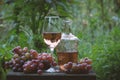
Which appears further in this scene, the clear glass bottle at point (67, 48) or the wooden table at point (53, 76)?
the clear glass bottle at point (67, 48)

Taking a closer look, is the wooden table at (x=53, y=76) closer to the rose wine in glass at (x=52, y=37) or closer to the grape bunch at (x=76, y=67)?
the grape bunch at (x=76, y=67)

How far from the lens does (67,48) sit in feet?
5.98

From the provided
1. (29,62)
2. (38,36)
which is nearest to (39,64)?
(29,62)

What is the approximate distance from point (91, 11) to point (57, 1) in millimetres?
2264

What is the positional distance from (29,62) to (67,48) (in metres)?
0.22

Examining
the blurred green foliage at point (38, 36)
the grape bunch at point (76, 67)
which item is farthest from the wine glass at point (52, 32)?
the blurred green foliage at point (38, 36)

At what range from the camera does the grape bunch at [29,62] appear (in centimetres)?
170

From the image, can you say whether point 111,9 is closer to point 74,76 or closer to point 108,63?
point 108,63

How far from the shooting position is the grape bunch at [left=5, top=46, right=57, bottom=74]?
1.70 metres

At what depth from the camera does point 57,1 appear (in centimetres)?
249

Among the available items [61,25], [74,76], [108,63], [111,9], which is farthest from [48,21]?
[111,9]

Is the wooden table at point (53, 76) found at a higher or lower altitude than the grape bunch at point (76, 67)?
lower

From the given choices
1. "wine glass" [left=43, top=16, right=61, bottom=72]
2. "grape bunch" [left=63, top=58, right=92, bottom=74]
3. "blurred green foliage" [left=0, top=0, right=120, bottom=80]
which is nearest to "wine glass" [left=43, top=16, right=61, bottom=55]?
"wine glass" [left=43, top=16, right=61, bottom=72]

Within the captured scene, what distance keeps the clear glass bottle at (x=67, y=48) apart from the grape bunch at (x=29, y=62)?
0.05 meters
